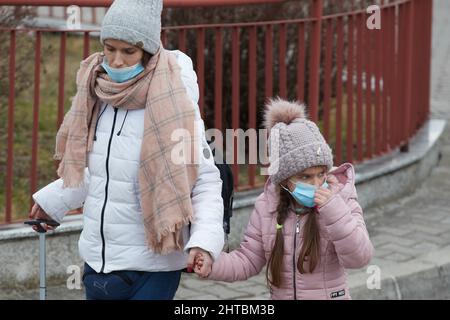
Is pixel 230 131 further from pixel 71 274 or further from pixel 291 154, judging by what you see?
pixel 291 154

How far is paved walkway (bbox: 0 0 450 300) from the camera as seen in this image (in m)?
5.93

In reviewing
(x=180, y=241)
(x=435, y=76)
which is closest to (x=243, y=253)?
(x=180, y=241)

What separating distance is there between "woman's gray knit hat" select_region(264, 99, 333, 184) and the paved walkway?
172 centimetres

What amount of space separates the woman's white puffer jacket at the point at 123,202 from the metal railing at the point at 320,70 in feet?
6.22

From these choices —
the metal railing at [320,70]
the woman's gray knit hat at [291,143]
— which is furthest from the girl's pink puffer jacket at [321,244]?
the metal railing at [320,70]

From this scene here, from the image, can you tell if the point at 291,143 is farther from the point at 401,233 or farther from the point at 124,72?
the point at 401,233

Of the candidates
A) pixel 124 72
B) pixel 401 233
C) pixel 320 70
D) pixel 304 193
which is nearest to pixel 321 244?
pixel 304 193

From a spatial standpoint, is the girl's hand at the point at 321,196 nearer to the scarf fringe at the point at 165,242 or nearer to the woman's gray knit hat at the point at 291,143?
the woman's gray knit hat at the point at 291,143

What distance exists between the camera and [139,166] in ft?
13.1

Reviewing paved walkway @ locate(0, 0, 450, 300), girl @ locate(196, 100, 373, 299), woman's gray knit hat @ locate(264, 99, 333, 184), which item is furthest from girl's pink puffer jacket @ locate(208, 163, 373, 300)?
paved walkway @ locate(0, 0, 450, 300)

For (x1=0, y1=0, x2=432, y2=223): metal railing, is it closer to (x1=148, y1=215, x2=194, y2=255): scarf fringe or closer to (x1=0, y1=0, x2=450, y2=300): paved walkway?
(x1=0, y1=0, x2=450, y2=300): paved walkway

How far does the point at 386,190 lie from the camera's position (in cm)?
746

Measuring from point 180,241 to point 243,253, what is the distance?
36 centimetres

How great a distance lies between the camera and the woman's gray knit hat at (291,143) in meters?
4.14
